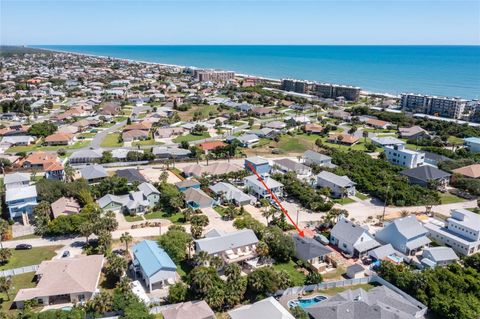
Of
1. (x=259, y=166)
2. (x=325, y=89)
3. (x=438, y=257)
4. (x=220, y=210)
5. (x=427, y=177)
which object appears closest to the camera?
(x=438, y=257)

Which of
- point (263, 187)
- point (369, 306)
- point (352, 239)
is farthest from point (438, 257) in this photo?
point (263, 187)

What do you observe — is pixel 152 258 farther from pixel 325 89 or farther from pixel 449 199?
pixel 325 89

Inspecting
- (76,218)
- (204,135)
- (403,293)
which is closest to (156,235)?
(76,218)

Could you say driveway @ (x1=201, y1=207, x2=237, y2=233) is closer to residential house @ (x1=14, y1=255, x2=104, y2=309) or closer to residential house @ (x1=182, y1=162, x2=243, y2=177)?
residential house @ (x1=182, y1=162, x2=243, y2=177)

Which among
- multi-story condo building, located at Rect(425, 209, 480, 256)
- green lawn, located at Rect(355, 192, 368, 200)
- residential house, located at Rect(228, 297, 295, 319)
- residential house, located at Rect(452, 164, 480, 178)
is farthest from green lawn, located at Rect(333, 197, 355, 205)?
residential house, located at Rect(228, 297, 295, 319)

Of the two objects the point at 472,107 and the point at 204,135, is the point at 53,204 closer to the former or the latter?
the point at 204,135

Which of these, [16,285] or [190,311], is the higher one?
[190,311]

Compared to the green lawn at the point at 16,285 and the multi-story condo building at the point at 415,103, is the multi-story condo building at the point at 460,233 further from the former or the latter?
the multi-story condo building at the point at 415,103

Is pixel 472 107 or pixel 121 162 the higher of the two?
pixel 472 107
